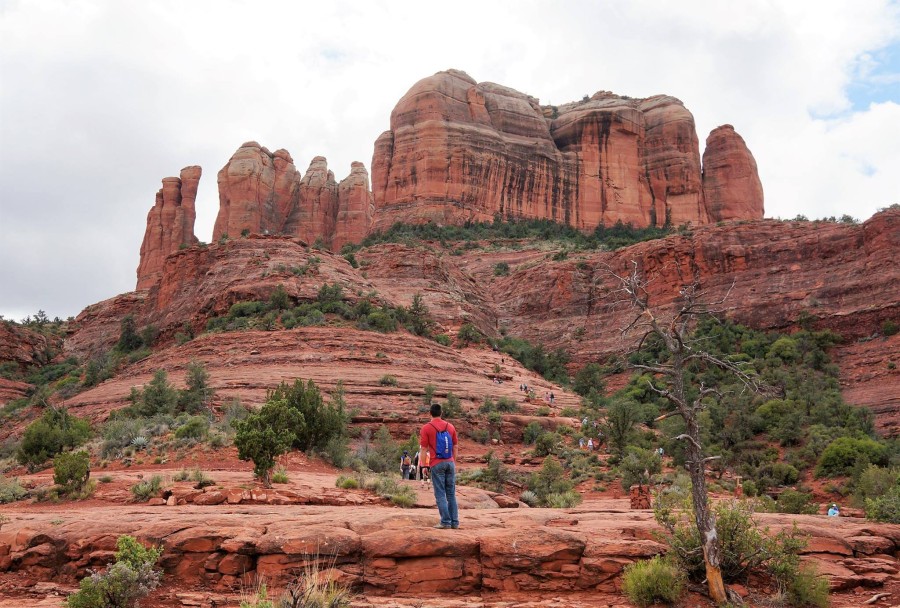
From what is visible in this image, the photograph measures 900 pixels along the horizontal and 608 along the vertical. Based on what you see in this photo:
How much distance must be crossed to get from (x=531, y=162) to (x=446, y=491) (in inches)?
2999

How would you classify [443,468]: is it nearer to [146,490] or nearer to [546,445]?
[146,490]

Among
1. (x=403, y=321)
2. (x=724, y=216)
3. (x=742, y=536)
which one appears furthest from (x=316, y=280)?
(x=724, y=216)

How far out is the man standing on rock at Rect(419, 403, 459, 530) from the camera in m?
8.83

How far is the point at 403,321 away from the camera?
4416 cm

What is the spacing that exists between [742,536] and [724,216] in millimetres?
80060

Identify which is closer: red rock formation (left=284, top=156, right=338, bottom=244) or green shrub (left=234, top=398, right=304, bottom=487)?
green shrub (left=234, top=398, right=304, bottom=487)

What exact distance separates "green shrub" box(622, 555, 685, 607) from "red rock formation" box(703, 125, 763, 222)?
80592 mm

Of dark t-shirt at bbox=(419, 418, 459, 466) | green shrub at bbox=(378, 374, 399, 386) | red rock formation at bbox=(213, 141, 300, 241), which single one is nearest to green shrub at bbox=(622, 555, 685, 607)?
dark t-shirt at bbox=(419, 418, 459, 466)

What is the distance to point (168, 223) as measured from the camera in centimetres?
8538

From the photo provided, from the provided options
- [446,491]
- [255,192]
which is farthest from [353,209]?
[446,491]

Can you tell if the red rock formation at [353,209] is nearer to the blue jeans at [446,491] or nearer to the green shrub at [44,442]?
the green shrub at [44,442]

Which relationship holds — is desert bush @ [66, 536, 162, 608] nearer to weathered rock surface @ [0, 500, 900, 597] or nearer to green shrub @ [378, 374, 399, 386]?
weathered rock surface @ [0, 500, 900, 597]

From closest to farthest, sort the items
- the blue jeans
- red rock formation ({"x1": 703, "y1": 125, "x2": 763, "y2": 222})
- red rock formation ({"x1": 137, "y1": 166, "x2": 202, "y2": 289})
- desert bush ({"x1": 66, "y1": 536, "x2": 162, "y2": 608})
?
desert bush ({"x1": 66, "y1": 536, "x2": 162, "y2": 608}), the blue jeans, red rock formation ({"x1": 703, "y1": 125, "x2": 763, "y2": 222}), red rock formation ({"x1": 137, "y1": 166, "x2": 202, "y2": 289})

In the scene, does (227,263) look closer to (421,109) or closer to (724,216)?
(421,109)
